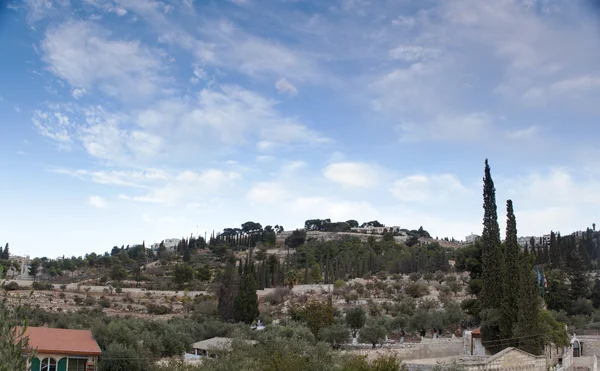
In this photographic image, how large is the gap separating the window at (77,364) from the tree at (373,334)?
18.4m

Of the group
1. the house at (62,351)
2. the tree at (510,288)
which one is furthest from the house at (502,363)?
the house at (62,351)

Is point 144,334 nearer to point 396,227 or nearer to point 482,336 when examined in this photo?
point 482,336

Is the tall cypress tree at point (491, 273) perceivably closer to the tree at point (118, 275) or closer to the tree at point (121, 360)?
the tree at point (121, 360)

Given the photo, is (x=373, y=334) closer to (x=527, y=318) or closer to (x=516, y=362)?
(x=527, y=318)

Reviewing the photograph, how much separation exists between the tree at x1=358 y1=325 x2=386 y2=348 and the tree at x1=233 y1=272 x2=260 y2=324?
499 inches

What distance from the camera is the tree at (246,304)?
46812mm

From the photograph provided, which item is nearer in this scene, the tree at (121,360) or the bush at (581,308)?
the tree at (121,360)

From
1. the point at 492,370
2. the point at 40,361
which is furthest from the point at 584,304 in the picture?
the point at 40,361

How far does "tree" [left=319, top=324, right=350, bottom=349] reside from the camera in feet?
122

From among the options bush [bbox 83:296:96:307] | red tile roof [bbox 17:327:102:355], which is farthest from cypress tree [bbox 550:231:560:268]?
red tile roof [bbox 17:327:102:355]

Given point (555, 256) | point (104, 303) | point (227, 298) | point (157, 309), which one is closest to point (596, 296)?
point (555, 256)

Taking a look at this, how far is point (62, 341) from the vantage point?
83.0 feet

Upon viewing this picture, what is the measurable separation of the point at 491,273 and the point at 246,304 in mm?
24241

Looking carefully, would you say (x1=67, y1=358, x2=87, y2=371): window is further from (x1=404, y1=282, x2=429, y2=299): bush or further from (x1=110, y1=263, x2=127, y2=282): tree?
(x1=110, y1=263, x2=127, y2=282): tree
